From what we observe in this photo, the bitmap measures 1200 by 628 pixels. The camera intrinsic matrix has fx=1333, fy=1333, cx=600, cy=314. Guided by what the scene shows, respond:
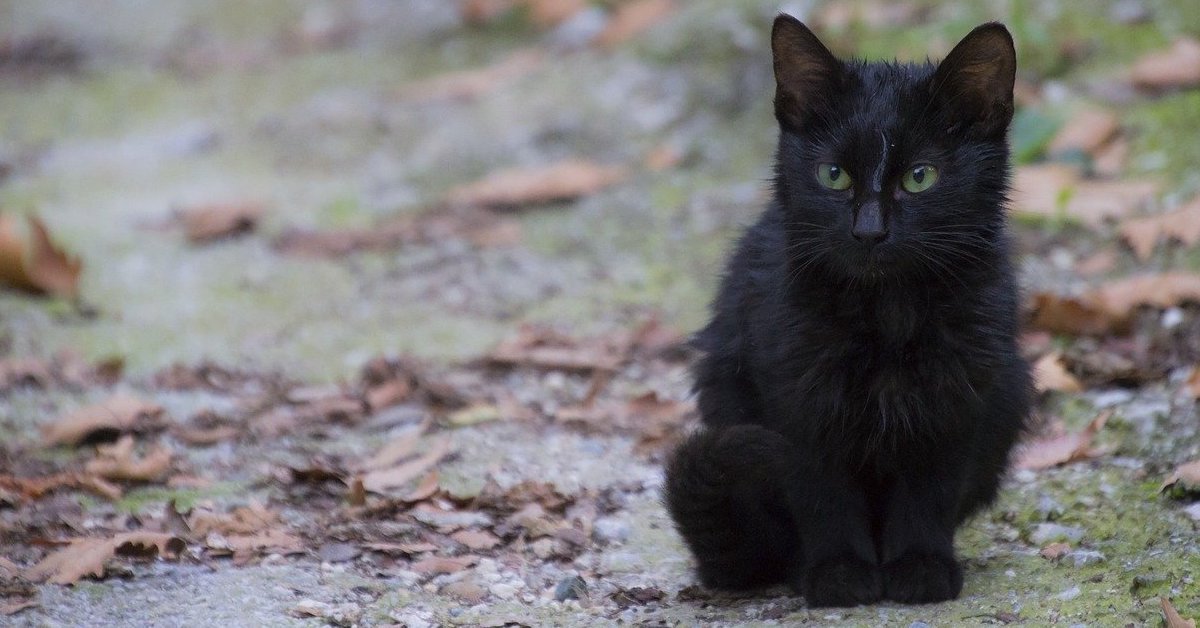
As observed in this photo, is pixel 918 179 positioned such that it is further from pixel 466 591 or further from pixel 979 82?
pixel 466 591

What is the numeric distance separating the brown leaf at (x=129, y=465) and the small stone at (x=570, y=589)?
1.22m

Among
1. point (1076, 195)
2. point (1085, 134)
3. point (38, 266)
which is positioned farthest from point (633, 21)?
point (38, 266)

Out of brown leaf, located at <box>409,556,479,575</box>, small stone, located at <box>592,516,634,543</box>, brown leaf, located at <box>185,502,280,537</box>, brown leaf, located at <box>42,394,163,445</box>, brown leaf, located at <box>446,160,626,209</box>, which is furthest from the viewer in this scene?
brown leaf, located at <box>446,160,626,209</box>

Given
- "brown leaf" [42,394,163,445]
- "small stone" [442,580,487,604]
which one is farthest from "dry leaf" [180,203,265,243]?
"small stone" [442,580,487,604]

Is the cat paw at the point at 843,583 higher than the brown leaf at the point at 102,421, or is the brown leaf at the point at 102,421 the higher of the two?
the brown leaf at the point at 102,421

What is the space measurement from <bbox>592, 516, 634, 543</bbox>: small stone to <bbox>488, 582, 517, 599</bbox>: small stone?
36cm

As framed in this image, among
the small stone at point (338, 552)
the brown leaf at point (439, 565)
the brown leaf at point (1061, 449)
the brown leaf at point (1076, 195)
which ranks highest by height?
the brown leaf at point (1076, 195)

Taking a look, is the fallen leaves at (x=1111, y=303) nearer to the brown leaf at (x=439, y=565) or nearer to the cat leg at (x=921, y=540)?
the cat leg at (x=921, y=540)

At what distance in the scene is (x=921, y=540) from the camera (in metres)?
2.72

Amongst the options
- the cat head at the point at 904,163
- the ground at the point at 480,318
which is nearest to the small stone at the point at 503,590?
the ground at the point at 480,318

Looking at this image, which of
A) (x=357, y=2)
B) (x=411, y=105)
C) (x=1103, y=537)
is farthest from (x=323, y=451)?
(x=357, y=2)

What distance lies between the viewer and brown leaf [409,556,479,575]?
295 centimetres

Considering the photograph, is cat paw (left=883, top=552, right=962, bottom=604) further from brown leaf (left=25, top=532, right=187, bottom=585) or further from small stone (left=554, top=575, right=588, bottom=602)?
brown leaf (left=25, top=532, right=187, bottom=585)

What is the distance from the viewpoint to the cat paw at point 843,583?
8.73ft
